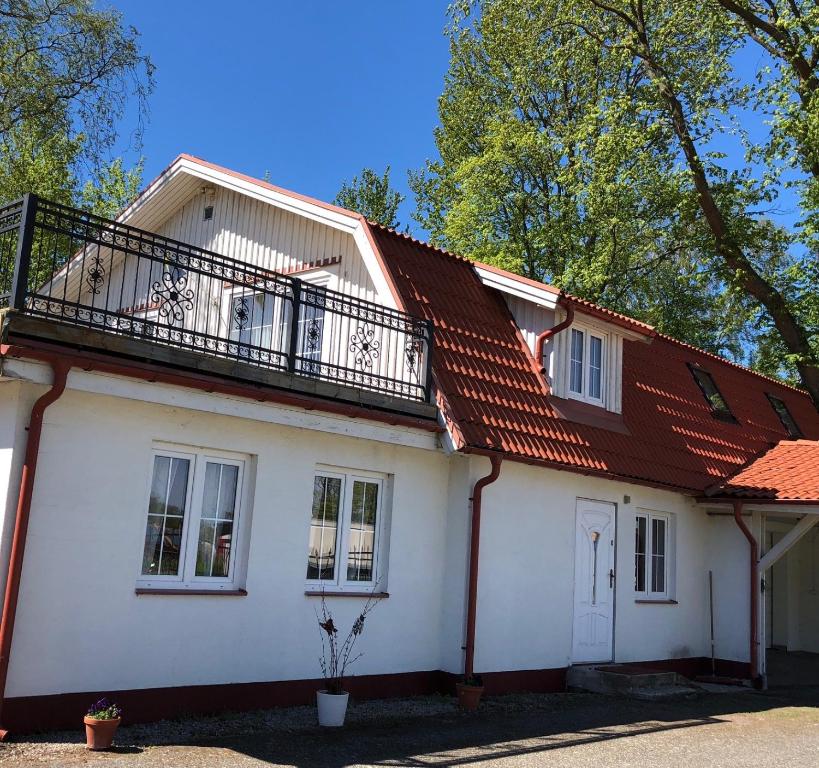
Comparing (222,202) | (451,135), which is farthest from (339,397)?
(451,135)

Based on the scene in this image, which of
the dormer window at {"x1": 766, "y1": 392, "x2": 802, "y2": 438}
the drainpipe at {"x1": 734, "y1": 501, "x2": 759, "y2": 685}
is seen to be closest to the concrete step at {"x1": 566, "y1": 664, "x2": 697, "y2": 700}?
the drainpipe at {"x1": 734, "y1": 501, "x2": 759, "y2": 685}

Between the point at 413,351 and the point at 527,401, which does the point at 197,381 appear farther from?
the point at 527,401

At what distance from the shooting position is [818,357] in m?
20.0

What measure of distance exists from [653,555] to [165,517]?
904 centimetres

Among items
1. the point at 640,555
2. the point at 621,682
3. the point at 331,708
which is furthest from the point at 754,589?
the point at 331,708

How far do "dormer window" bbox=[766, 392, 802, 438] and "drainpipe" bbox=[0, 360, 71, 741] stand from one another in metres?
17.7

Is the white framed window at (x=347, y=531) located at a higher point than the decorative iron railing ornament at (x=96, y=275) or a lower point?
lower

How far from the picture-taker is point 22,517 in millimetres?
7773

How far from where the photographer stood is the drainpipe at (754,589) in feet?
49.7

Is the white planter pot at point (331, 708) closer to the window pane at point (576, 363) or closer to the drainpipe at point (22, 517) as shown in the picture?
the drainpipe at point (22, 517)

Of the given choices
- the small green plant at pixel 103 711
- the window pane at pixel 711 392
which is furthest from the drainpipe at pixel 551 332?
the small green plant at pixel 103 711

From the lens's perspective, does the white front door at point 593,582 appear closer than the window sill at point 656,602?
Yes

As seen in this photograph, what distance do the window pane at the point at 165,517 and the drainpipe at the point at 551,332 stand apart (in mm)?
6128

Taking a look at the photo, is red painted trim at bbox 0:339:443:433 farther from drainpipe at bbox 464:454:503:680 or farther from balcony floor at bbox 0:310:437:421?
drainpipe at bbox 464:454:503:680
